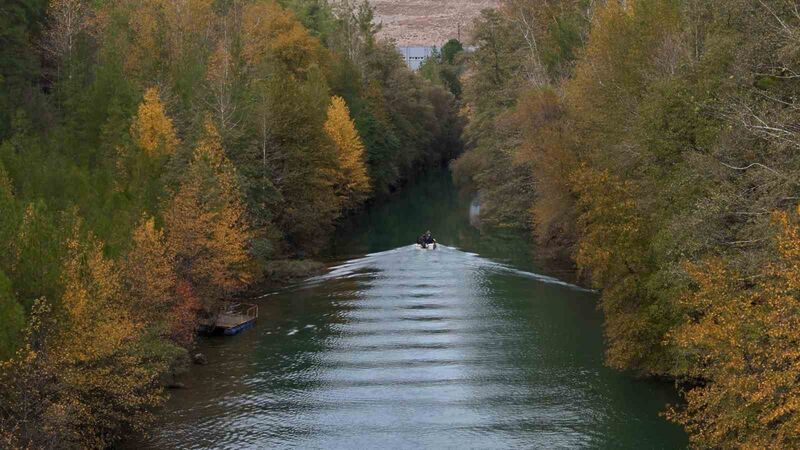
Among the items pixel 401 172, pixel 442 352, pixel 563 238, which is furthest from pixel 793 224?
pixel 401 172

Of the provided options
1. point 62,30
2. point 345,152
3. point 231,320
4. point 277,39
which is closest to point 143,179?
point 231,320

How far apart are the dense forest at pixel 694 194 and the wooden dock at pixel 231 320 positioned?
1974 cm

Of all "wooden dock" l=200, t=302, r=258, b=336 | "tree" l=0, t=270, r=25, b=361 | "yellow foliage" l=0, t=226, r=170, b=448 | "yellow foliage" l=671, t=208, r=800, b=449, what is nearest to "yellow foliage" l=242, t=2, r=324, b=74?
"wooden dock" l=200, t=302, r=258, b=336

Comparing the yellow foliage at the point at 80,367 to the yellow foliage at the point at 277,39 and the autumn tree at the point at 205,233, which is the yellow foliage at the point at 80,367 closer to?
the autumn tree at the point at 205,233

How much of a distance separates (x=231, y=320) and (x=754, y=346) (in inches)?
1267

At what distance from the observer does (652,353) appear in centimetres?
4019

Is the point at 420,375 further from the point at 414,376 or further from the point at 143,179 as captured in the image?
the point at 143,179

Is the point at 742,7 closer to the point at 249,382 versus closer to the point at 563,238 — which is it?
the point at 249,382

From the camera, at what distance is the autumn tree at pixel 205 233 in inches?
1800

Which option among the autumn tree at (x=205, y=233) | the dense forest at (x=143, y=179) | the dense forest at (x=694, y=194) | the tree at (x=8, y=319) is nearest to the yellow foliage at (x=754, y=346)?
the dense forest at (x=694, y=194)

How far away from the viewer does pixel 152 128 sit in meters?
56.8

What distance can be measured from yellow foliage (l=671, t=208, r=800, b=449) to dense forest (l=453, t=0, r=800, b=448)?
0.07 m

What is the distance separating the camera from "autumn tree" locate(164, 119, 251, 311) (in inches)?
1800

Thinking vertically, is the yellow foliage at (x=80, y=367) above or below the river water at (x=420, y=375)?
above
